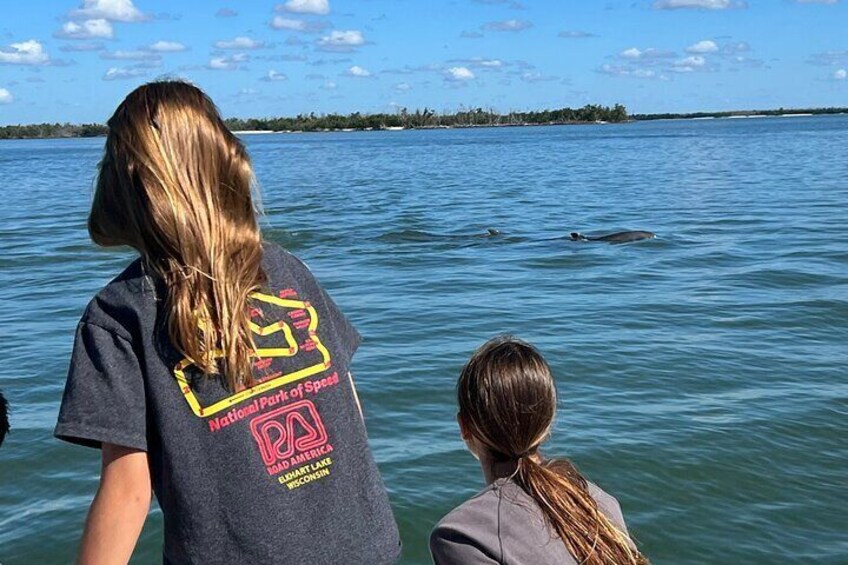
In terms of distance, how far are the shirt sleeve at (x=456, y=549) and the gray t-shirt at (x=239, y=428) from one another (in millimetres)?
301

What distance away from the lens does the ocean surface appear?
673 cm

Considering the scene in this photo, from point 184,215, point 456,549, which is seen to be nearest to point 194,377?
point 184,215

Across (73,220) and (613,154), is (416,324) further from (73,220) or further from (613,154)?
(613,154)

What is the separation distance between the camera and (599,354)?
33.9ft

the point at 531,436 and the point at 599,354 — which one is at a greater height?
the point at 531,436

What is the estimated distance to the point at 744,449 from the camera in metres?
7.61

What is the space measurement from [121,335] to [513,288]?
12.6m

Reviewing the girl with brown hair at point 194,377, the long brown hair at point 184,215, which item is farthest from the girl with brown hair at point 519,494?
the long brown hair at point 184,215

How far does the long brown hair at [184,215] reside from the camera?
2.19 m

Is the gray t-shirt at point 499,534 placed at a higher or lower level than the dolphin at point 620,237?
higher

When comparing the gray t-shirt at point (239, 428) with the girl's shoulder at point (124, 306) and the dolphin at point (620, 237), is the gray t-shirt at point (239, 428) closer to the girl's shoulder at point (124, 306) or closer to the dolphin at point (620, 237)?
the girl's shoulder at point (124, 306)

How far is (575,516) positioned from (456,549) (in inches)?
12.7

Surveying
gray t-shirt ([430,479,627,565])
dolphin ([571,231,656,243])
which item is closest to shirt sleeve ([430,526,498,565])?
gray t-shirt ([430,479,627,565])

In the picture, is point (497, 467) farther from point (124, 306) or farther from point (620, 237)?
point (620, 237)
